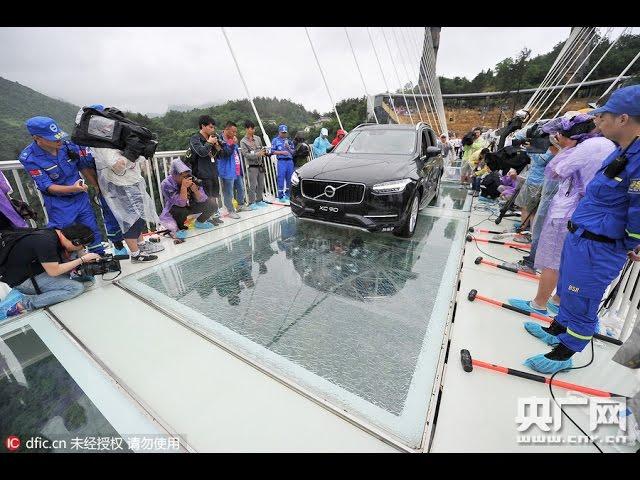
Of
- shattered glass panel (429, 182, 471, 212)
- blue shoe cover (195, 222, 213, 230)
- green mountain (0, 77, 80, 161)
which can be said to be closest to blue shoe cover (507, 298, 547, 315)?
shattered glass panel (429, 182, 471, 212)

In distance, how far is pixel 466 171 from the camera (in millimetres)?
8859

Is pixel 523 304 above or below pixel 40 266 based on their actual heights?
below

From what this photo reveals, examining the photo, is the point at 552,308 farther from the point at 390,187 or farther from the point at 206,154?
the point at 206,154

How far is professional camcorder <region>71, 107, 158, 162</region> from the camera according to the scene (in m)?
2.62

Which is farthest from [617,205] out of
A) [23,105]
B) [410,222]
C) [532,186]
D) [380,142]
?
[23,105]

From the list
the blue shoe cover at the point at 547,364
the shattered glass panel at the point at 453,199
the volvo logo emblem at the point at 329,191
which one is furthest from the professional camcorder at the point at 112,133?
the shattered glass panel at the point at 453,199

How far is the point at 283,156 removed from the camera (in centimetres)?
629

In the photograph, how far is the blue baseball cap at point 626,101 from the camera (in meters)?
1.50

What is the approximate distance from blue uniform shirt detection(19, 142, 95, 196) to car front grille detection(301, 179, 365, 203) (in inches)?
97.0

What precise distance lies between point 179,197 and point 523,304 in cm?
434

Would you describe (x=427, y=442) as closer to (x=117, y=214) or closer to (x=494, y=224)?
(x=117, y=214)

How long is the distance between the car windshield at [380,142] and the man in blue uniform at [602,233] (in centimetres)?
269

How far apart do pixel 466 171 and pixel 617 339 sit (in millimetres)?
7738

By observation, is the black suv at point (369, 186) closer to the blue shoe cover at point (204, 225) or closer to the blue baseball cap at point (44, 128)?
the blue shoe cover at point (204, 225)
